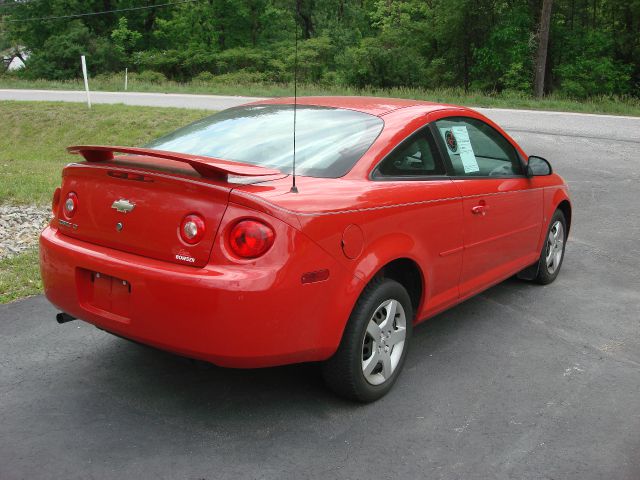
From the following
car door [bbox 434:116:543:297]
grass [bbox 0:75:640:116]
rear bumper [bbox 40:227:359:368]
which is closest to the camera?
rear bumper [bbox 40:227:359:368]

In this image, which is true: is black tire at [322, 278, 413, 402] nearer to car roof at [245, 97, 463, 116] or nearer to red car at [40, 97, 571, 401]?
red car at [40, 97, 571, 401]

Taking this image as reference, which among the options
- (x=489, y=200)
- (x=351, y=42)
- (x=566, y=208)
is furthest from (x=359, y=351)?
(x=351, y=42)

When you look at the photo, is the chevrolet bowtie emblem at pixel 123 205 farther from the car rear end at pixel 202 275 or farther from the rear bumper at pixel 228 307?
the rear bumper at pixel 228 307

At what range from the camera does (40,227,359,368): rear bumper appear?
2.99 meters

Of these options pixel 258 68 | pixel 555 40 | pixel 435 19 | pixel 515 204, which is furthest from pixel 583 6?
pixel 515 204

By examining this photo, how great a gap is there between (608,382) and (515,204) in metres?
1.45

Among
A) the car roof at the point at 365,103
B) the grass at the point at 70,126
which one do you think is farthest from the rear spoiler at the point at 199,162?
the grass at the point at 70,126

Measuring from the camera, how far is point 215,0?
48594 mm

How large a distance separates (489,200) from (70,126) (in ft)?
50.4

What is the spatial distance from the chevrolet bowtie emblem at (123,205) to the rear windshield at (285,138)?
2.18 ft

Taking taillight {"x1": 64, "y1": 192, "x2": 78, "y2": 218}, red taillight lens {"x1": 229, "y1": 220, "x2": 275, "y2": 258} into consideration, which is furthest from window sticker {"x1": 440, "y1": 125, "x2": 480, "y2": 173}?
taillight {"x1": 64, "y1": 192, "x2": 78, "y2": 218}

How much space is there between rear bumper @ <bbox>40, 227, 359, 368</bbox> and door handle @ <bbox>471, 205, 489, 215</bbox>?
52.2 inches

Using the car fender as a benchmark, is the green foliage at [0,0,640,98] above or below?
above

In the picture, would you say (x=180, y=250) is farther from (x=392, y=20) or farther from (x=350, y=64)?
(x=392, y=20)
